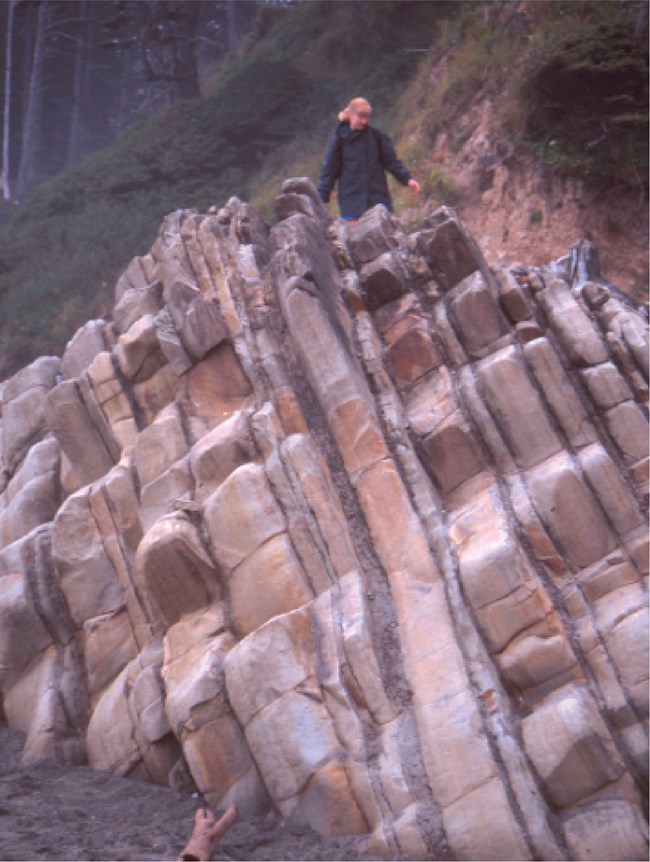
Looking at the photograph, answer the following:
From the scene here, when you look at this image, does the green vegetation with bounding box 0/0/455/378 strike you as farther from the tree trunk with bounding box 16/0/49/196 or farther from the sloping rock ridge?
the sloping rock ridge

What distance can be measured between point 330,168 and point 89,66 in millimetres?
18016

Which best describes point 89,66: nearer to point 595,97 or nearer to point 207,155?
point 207,155

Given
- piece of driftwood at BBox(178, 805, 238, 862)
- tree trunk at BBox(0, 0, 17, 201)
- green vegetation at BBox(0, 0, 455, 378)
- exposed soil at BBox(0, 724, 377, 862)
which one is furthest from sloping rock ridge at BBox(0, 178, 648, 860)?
tree trunk at BBox(0, 0, 17, 201)

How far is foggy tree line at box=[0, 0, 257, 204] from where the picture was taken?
85.9 feet

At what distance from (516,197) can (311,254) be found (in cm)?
761

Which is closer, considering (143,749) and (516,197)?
(143,749)

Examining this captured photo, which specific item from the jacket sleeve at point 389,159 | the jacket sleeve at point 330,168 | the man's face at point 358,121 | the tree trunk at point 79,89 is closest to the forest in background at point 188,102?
the tree trunk at point 79,89

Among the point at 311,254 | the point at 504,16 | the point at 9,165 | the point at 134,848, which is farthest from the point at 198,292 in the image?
the point at 9,165

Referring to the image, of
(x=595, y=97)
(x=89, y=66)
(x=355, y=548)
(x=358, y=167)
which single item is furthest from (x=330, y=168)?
(x=89, y=66)

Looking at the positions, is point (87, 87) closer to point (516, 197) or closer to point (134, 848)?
point (516, 197)

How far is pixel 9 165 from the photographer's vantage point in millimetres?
27781

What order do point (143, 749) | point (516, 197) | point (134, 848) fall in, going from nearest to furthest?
point (134, 848), point (143, 749), point (516, 197)

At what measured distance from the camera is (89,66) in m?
27.4

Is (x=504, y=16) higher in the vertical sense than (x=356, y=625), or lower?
higher
